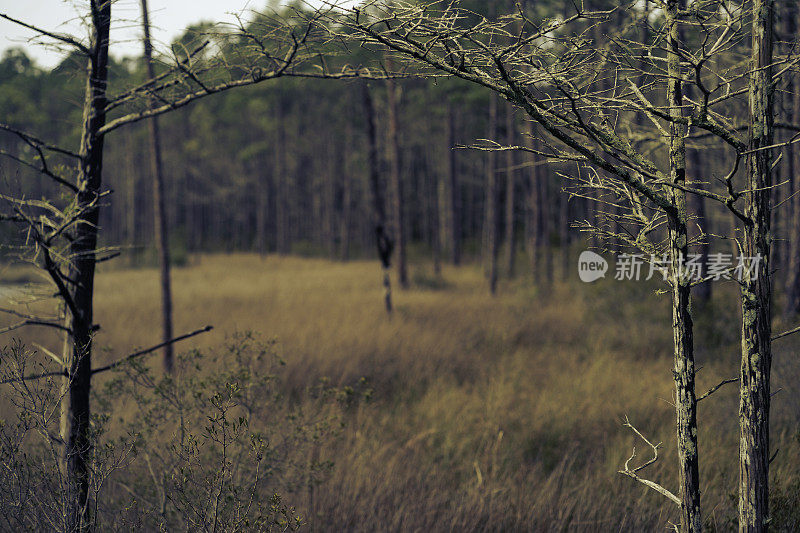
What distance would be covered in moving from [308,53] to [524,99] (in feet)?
4.77

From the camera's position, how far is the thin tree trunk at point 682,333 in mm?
2547

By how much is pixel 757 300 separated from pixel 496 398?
3.76 m

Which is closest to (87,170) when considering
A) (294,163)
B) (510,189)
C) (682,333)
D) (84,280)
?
→ (84,280)

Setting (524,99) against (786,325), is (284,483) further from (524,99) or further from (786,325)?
(786,325)

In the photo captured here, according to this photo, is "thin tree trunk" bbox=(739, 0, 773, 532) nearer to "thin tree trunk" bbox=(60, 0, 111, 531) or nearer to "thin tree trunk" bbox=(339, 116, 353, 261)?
"thin tree trunk" bbox=(60, 0, 111, 531)

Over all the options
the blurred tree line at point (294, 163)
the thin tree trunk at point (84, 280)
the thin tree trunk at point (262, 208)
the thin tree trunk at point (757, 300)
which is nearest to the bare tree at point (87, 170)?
the thin tree trunk at point (84, 280)

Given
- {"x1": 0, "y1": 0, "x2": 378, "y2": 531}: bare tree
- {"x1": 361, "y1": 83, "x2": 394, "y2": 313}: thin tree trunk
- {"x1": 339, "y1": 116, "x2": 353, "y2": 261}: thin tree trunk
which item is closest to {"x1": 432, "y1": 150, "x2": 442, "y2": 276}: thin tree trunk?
{"x1": 339, "y1": 116, "x2": 353, "y2": 261}: thin tree trunk

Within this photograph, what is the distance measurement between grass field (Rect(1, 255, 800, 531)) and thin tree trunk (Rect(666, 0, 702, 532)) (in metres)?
1.40

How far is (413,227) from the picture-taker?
142 feet

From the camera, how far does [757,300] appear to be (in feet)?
8.45

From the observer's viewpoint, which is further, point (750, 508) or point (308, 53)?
point (308, 53)

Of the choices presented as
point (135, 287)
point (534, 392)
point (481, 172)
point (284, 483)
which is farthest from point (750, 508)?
point (481, 172)

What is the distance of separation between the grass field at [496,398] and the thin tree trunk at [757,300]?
51.5 inches

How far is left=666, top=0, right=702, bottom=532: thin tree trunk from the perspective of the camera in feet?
8.36
